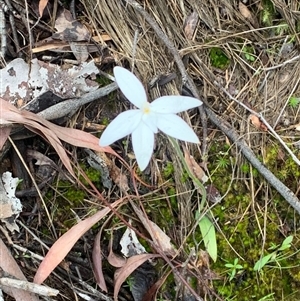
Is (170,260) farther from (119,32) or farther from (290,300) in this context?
(119,32)

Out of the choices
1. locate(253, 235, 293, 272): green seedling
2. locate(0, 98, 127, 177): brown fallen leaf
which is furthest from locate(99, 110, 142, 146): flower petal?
locate(253, 235, 293, 272): green seedling

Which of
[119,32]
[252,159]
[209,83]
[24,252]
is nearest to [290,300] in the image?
[252,159]

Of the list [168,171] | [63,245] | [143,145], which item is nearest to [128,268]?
[63,245]

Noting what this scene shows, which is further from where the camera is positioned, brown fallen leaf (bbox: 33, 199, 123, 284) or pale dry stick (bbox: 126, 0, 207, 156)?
pale dry stick (bbox: 126, 0, 207, 156)

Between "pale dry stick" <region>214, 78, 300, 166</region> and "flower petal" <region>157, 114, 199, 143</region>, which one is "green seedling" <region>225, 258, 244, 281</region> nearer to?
"pale dry stick" <region>214, 78, 300, 166</region>

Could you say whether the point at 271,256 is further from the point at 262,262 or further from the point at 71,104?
the point at 71,104

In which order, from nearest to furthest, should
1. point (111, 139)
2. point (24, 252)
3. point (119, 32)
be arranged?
point (111, 139)
point (24, 252)
point (119, 32)
